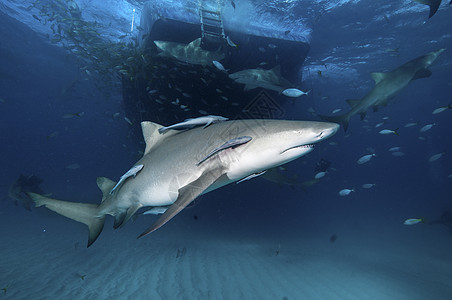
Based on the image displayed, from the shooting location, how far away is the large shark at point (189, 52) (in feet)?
23.3

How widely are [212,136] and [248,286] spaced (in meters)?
6.14

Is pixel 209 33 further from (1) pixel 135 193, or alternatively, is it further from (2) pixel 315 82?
(2) pixel 315 82

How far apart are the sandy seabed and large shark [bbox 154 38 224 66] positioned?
7.16 metres

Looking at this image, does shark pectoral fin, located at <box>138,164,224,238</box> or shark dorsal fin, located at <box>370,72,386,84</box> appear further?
shark dorsal fin, located at <box>370,72,386,84</box>

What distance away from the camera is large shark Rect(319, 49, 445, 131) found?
571cm

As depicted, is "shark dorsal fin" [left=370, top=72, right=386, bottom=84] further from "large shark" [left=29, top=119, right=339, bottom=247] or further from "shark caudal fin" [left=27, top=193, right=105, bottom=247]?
"shark caudal fin" [left=27, top=193, right=105, bottom=247]

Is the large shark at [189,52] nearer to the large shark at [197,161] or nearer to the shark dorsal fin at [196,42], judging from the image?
the shark dorsal fin at [196,42]

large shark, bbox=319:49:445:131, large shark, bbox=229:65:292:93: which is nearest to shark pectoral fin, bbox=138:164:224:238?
large shark, bbox=319:49:445:131

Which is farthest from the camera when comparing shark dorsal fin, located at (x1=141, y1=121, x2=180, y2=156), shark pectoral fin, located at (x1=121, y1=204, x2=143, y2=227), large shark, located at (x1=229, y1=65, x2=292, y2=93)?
large shark, located at (x1=229, y1=65, x2=292, y2=93)

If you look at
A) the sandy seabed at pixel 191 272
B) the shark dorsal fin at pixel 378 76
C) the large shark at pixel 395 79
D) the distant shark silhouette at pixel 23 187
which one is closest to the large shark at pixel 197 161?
the sandy seabed at pixel 191 272

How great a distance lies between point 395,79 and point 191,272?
8.61 metres

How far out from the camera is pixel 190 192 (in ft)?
7.01

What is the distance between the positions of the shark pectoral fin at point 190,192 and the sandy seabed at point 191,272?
5.06 m

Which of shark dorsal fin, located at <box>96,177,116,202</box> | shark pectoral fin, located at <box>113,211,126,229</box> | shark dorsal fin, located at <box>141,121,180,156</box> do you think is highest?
shark dorsal fin, located at <box>141,121,180,156</box>
